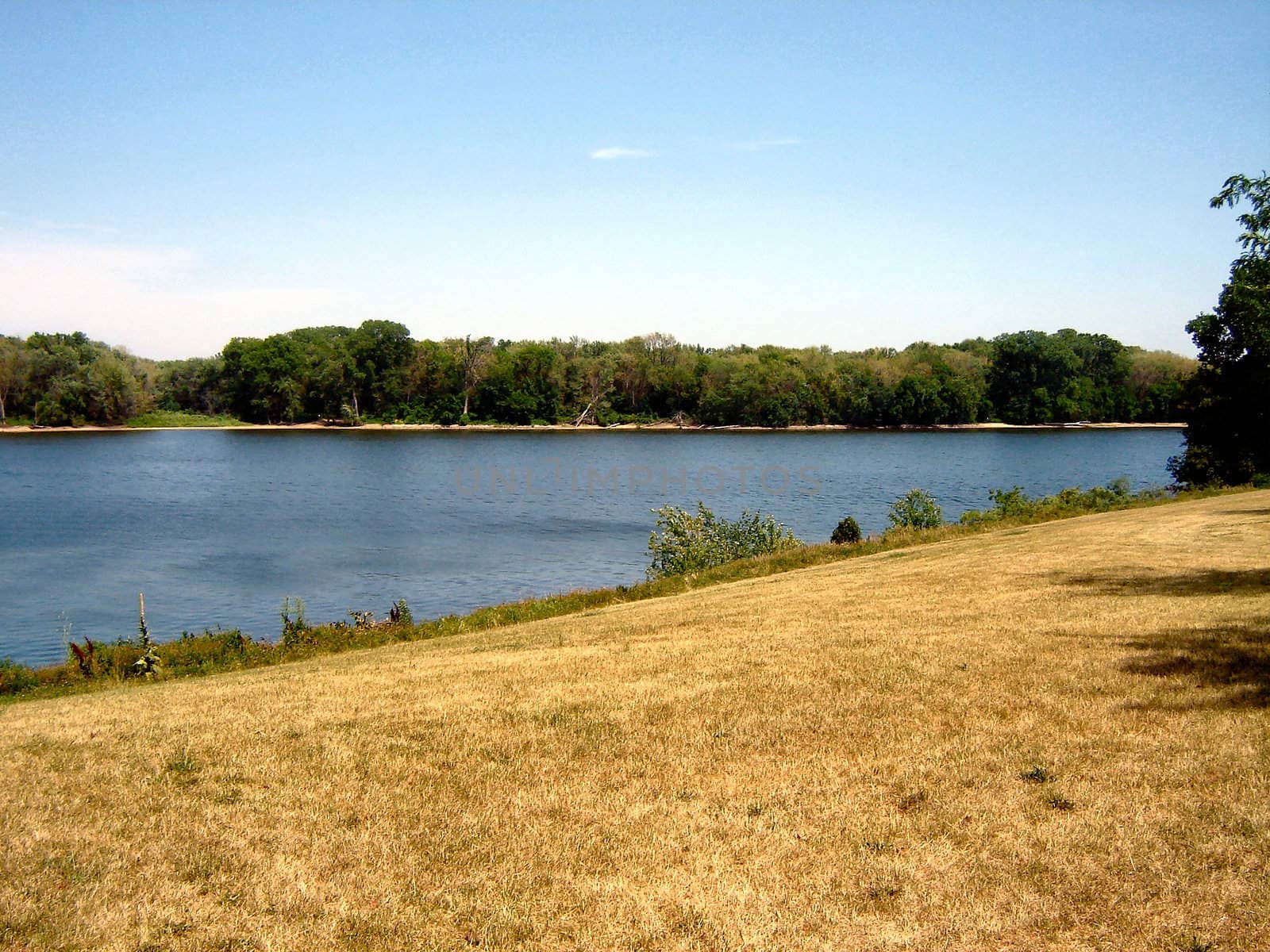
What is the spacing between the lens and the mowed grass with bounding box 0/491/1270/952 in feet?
19.4

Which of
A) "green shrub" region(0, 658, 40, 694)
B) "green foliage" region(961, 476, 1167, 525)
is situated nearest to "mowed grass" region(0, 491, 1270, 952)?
"green shrub" region(0, 658, 40, 694)

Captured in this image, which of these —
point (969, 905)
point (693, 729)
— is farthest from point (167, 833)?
point (969, 905)

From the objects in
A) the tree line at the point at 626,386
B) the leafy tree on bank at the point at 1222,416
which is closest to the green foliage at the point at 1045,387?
the tree line at the point at 626,386

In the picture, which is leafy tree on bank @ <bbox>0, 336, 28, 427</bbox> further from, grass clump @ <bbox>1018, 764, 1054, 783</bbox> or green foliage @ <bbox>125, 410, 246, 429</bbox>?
grass clump @ <bbox>1018, 764, 1054, 783</bbox>

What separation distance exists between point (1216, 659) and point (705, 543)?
21721mm

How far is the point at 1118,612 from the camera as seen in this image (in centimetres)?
1277

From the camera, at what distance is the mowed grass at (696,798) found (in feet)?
19.4

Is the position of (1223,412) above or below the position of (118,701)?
above

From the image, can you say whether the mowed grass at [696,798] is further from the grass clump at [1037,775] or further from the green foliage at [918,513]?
the green foliage at [918,513]

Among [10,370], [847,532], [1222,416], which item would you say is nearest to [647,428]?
[10,370]

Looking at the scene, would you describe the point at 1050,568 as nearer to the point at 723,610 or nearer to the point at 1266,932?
the point at 723,610

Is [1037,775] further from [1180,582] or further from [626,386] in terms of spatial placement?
[626,386]

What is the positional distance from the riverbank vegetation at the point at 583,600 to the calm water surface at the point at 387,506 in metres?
5.39

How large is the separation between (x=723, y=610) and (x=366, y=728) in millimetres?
7644
